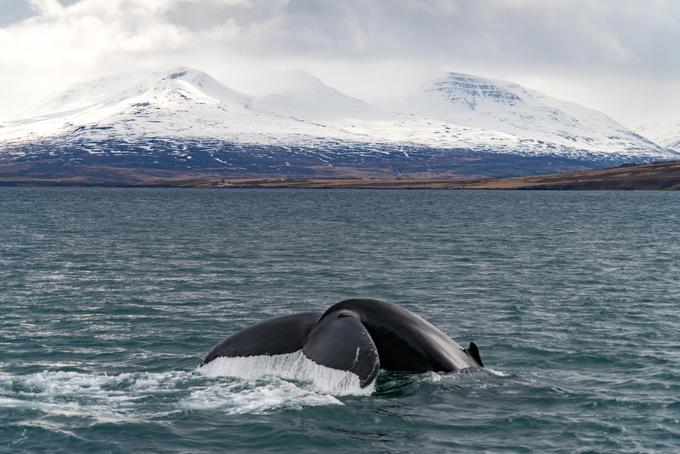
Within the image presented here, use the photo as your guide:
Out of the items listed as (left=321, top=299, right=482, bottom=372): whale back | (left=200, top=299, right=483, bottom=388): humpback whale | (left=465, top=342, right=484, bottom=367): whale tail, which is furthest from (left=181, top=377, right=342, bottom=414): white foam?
(left=465, top=342, right=484, bottom=367): whale tail

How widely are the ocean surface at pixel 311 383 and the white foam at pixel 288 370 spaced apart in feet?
1.40

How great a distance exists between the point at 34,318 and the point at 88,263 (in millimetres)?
20531

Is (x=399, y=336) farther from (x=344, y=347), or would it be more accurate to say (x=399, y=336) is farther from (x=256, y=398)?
(x=256, y=398)

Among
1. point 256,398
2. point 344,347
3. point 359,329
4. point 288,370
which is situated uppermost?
point 359,329

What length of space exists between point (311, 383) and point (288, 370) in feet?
3.16

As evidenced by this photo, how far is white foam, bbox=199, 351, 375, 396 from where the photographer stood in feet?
→ 56.2

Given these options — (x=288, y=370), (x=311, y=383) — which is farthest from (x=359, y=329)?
(x=311, y=383)

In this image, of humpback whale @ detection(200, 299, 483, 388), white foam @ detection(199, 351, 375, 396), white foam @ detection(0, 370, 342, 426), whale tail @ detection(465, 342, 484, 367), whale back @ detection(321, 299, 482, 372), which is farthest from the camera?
whale tail @ detection(465, 342, 484, 367)

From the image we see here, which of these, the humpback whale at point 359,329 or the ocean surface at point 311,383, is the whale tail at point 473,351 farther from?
the humpback whale at point 359,329

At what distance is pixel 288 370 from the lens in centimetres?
1783

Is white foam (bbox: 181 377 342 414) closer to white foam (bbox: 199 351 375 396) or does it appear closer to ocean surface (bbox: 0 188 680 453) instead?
ocean surface (bbox: 0 188 680 453)

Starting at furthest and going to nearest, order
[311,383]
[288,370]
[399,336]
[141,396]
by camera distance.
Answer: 1. [141,396]
2. [311,383]
3. [288,370]
4. [399,336]

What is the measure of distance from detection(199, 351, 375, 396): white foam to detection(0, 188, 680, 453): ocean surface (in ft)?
1.40

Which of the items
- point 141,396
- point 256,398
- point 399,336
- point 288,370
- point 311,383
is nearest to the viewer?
point 399,336
